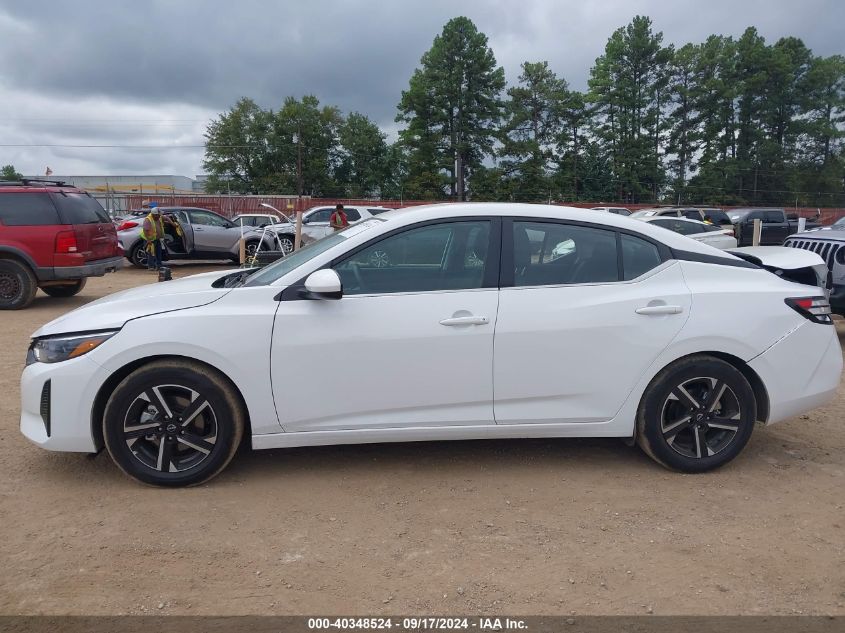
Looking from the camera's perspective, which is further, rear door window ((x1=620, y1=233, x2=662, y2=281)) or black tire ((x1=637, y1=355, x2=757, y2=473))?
rear door window ((x1=620, y1=233, x2=662, y2=281))

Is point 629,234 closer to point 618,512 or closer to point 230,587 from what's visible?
point 618,512

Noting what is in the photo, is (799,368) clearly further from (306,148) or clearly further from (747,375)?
(306,148)

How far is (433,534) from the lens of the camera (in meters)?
3.29

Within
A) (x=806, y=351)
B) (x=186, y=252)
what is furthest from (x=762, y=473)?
(x=186, y=252)

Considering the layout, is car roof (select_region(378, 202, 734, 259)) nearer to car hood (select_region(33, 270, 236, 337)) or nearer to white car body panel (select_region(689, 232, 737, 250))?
car hood (select_region(33, 270, 236, 337))

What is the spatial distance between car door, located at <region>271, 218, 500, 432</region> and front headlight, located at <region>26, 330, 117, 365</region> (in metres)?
0.96

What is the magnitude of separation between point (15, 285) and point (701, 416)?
10436mm

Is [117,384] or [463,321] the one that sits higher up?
[463,321]

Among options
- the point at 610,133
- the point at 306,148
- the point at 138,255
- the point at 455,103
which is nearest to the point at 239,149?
the point at 306,148

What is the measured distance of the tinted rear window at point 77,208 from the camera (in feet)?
34.1

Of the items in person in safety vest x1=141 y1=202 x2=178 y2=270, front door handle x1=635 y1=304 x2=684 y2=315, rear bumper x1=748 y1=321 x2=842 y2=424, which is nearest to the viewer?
front door handle x1=635 y1=304 x2=684 y2=315

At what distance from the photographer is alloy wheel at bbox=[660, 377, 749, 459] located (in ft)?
12.8

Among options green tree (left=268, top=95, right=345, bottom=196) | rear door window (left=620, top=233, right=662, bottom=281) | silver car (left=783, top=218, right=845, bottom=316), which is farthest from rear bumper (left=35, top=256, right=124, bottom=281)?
green tree (left=268, top=95, right=345, bottom=196)

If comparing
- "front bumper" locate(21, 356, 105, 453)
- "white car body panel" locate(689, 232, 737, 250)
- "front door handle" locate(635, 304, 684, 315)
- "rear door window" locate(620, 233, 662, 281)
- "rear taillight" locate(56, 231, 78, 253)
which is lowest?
"front bumper" locate(21, 356, 105, 453)
